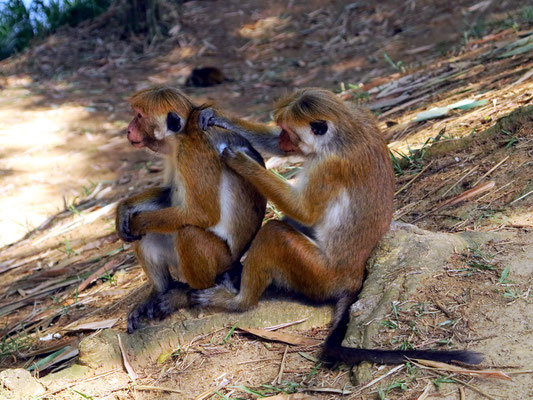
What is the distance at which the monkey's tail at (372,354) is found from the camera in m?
3.82

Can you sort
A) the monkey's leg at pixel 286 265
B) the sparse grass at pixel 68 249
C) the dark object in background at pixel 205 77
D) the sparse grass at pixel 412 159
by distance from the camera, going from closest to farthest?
the monkey's leg at pixel 286 265, the sparse grass at pixel 412 159, the sparse grass at pixel 68 249, the dark object in background at pixel 205 77

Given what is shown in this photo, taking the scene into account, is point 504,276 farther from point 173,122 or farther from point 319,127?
point 173,122

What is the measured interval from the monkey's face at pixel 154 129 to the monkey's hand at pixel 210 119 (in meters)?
0.20

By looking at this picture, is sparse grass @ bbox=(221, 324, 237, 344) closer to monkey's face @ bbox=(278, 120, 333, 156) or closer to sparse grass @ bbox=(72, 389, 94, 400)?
sparse grass @ bbox=(72, 389, 94, 400)

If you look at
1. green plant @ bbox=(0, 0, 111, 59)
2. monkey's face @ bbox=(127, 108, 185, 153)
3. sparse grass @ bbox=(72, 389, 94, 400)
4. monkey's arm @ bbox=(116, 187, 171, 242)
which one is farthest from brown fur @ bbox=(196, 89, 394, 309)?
green plant @ bbox=(0, 0, 111, 59)

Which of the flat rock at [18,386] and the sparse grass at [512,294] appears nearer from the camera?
the sparse grass at [512,294]

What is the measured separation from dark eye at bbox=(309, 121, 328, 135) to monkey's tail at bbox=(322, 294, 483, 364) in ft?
4.50

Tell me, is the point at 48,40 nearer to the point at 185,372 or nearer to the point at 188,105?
the point at 188,105

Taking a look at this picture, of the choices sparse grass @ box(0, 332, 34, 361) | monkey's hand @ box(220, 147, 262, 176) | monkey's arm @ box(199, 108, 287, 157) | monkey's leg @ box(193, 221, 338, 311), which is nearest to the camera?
monkey's leg @ box(193, 221, 338, 311)

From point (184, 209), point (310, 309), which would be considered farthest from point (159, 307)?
point (310, 309)

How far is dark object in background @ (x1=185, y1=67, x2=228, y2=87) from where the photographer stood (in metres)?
13.9

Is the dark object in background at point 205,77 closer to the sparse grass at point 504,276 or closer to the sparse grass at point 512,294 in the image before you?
the sparse grass at point 504,276

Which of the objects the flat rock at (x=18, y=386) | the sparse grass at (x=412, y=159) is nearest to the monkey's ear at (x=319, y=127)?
the sparse grass at (x=412, y=159)

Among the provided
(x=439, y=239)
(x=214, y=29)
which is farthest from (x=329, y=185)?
(x=214, y=29)
